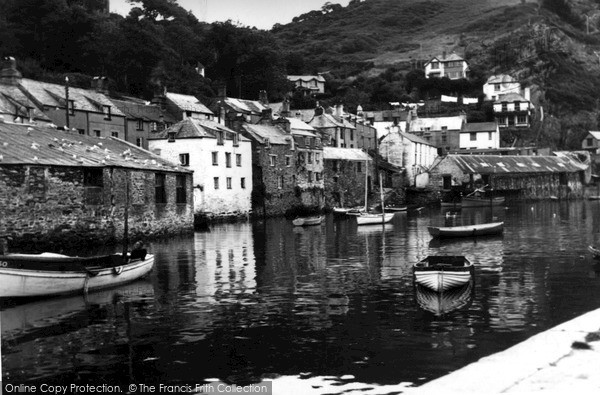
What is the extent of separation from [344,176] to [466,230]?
43.2 m

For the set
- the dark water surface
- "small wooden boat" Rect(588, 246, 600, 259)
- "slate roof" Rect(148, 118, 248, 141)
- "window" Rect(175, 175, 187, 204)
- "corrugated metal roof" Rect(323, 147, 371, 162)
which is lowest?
the dark water surface

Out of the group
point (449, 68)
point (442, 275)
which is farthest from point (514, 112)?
point (442, 275)

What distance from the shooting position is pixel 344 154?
96250mm

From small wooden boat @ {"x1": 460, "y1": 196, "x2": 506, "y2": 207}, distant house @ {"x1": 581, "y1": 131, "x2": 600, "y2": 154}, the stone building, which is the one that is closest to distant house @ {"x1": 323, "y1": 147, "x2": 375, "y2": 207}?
small wooden boat @ {"x1": 460, "y1": 196, "x2": 506, "y2": 207}

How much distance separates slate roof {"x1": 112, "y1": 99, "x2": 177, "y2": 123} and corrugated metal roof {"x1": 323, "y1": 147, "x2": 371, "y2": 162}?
20.7m

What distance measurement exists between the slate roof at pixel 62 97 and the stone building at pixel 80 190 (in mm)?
16692

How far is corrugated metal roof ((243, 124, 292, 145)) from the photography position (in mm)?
79919

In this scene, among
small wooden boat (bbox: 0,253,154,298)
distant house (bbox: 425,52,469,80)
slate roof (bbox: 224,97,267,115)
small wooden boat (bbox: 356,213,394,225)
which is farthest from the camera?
distant house (bbox: 425,52,469,80)

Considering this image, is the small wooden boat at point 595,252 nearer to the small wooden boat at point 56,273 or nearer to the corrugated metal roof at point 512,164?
the small wooden boat at point 56,273

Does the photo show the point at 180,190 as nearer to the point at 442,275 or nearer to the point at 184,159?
the point at 184,159

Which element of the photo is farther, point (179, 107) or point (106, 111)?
point (179, 107)

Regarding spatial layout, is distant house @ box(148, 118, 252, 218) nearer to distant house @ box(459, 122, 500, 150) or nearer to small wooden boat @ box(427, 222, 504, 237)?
small wooden boat @ box(427, 222, 504, 237)

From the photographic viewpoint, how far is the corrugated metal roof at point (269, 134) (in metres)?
79.9

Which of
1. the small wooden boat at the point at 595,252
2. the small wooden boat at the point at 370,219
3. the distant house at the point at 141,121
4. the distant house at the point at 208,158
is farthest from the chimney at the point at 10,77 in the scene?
the small wooden boat at the point at 595,252
